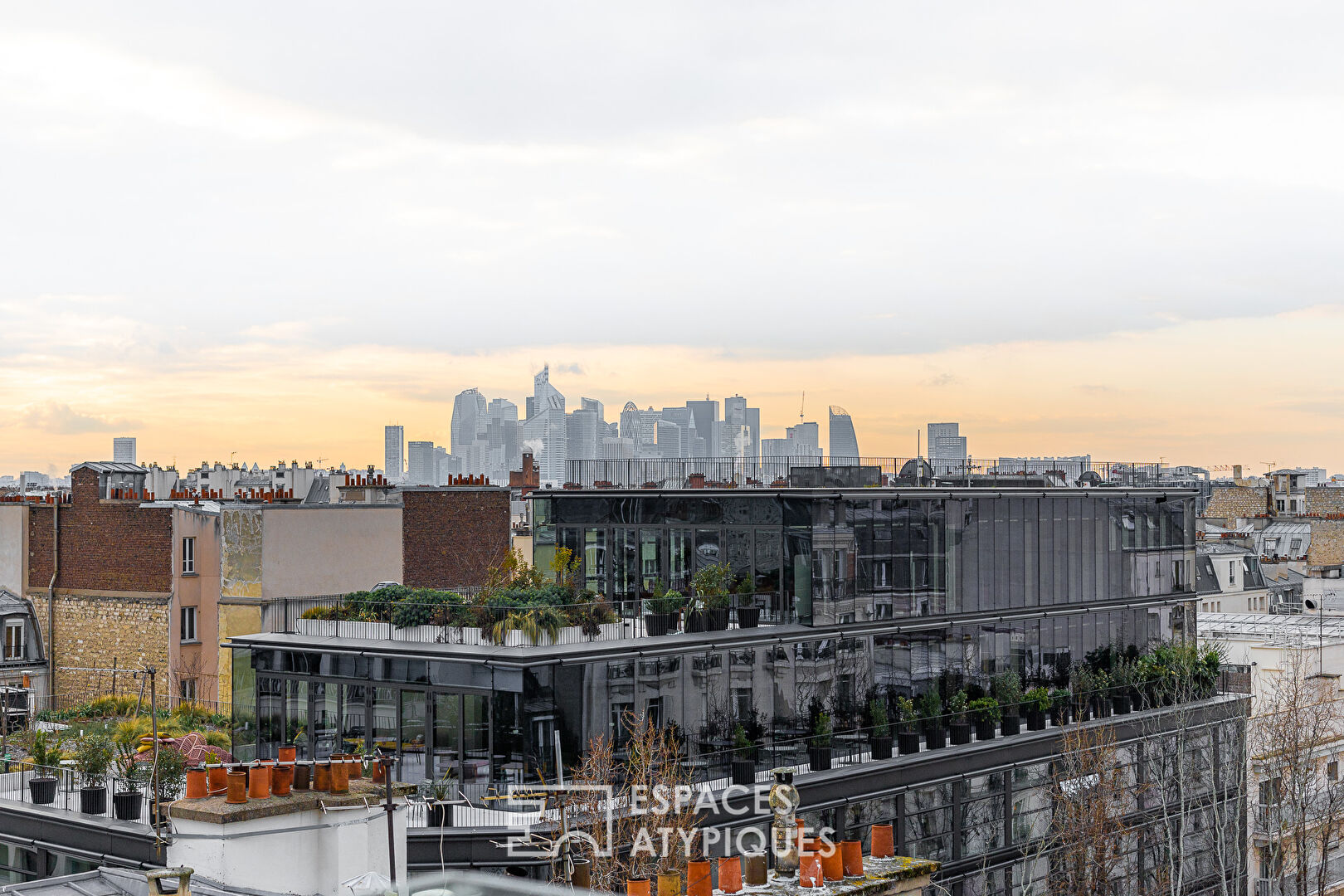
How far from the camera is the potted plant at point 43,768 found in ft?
82.7

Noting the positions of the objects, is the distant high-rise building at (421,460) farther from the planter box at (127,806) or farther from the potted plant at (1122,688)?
the planter box at (127,806)

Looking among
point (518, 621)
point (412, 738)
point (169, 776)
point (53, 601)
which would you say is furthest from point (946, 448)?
point (53, 601)

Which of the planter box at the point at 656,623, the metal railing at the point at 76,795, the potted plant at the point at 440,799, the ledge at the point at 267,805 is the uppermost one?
the planter box at the point at 656,623

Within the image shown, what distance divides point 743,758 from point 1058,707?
10811mm

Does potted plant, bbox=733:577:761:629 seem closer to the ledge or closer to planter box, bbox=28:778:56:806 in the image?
planter box, bbox=28:778:56:806

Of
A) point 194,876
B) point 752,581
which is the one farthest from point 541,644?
point 194,876

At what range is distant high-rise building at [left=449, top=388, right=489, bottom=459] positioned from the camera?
401ft

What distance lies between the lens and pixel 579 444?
84062 mm

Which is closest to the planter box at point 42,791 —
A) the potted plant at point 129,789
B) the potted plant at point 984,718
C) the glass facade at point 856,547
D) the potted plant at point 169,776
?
the potted plant at point 129,789

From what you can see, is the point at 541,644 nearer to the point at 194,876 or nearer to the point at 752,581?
the point at 752,581

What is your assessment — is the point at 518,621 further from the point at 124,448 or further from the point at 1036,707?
the point at 124,448

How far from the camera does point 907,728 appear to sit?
32.3 m

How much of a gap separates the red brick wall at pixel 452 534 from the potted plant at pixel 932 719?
70.6 ft

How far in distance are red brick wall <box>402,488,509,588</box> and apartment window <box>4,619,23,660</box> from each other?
509 inches
